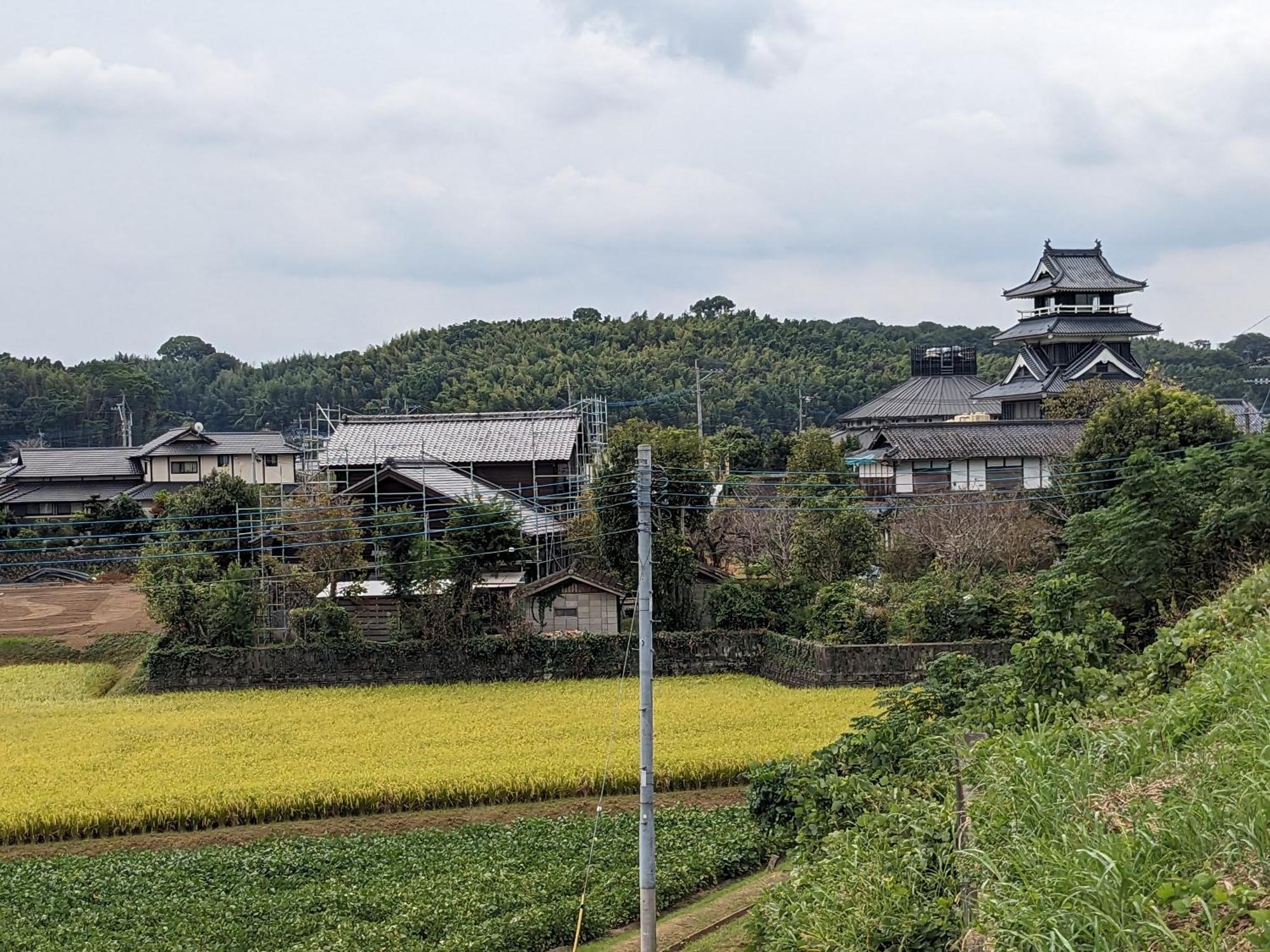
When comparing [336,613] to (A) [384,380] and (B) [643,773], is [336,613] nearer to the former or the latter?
(B) [643,773]

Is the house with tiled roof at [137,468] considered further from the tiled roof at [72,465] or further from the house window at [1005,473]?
the house window at [1005,473]

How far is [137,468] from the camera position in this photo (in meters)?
57.6

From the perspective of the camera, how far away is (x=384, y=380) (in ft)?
285

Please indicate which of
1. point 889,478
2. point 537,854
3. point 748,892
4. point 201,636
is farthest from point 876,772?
point 889,478

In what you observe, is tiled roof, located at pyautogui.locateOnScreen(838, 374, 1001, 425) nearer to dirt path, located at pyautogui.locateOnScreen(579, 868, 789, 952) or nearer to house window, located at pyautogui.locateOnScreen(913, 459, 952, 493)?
house window, located at pyautogui.locateOnScreen(913, 459, 952, 493)

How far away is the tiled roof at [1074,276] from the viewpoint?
56.9 metres

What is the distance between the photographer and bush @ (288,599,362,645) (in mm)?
30094

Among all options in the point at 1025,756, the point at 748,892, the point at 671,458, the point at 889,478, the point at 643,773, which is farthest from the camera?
the point at 889,478

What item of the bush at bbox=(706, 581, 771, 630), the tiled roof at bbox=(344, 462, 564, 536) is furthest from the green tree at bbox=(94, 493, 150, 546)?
the bush at bbox=(706, 581, 771, 630)

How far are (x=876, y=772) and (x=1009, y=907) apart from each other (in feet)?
24.2

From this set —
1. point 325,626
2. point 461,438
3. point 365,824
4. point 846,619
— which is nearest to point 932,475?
point 846,619

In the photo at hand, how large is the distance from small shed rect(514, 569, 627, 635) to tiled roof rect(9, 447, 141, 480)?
3254 cm

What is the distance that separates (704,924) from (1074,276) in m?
49.7

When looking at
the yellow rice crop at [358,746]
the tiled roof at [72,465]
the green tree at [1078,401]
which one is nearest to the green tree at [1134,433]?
the yellow rice crop at [358,746]
